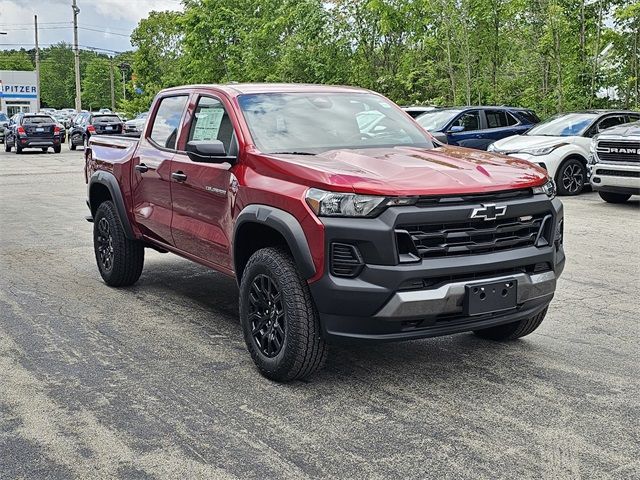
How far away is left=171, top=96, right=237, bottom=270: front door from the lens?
5.38 metres

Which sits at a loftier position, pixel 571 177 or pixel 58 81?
pixel 58 81

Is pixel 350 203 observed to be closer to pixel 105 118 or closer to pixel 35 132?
pixel 35 132

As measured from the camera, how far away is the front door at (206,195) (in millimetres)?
5378

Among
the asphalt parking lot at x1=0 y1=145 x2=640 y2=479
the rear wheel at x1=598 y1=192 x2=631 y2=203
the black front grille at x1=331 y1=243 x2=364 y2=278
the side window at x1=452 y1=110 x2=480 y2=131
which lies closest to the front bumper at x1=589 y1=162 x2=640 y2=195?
the rear wheel at x1=598 y1=192 x2=631 y2=203

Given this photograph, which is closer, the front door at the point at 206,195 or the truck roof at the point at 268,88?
the front door at the point at 206,195

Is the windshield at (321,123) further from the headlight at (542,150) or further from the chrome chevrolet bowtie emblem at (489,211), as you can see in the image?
the headlight at (542,150)

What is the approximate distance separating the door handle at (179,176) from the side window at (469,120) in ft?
39.6

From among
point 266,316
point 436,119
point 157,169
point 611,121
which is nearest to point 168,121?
point 157,169

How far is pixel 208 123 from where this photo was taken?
19.5ft

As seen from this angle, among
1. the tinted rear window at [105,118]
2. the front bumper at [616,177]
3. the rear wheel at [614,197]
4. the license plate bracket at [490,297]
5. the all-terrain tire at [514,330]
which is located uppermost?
the tinted rear window at [105,118]

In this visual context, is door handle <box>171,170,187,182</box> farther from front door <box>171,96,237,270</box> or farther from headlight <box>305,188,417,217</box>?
headlight <box>305,188,417,217</box>

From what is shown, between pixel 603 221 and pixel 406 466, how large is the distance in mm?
8731

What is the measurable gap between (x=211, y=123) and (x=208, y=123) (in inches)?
2.3

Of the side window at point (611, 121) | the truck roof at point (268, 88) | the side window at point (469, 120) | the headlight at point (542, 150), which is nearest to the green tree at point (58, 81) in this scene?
the side window at point (469, 120)
